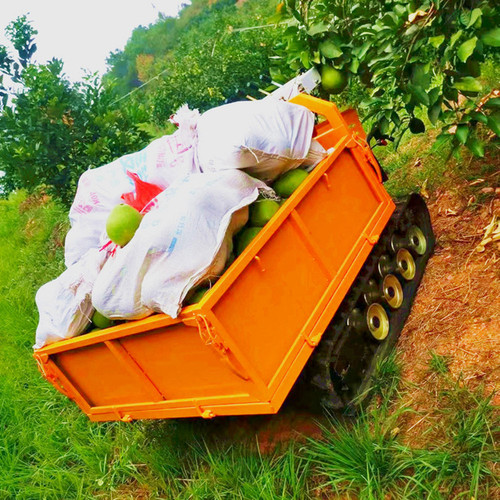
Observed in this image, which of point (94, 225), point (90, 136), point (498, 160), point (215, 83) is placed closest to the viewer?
point (94, 225)

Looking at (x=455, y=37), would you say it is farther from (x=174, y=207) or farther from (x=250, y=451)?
(x=250, y=451)

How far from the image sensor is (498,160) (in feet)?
15.3

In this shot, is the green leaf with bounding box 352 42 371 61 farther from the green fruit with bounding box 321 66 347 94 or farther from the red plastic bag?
the red plastic bag

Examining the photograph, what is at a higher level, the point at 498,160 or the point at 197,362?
the point at 197,362

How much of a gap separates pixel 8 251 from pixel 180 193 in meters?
8.20

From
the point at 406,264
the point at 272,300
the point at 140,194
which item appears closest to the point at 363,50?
the point at 406,264

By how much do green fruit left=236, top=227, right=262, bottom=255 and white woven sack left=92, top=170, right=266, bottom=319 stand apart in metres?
0.05

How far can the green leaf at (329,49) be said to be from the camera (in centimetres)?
395

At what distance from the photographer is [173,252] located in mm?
2709

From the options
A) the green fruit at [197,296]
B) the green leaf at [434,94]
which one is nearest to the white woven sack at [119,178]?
the green fruit at [197,296]

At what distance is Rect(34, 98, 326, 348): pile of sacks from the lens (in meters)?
2.71

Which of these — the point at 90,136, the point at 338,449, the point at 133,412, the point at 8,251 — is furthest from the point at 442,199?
the point at 8,251

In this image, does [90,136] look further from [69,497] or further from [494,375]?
[494,375]

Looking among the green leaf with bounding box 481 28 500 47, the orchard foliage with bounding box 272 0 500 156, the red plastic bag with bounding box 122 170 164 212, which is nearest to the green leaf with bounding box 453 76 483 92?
the orchard foliage with bounding box 272 0 500 156
